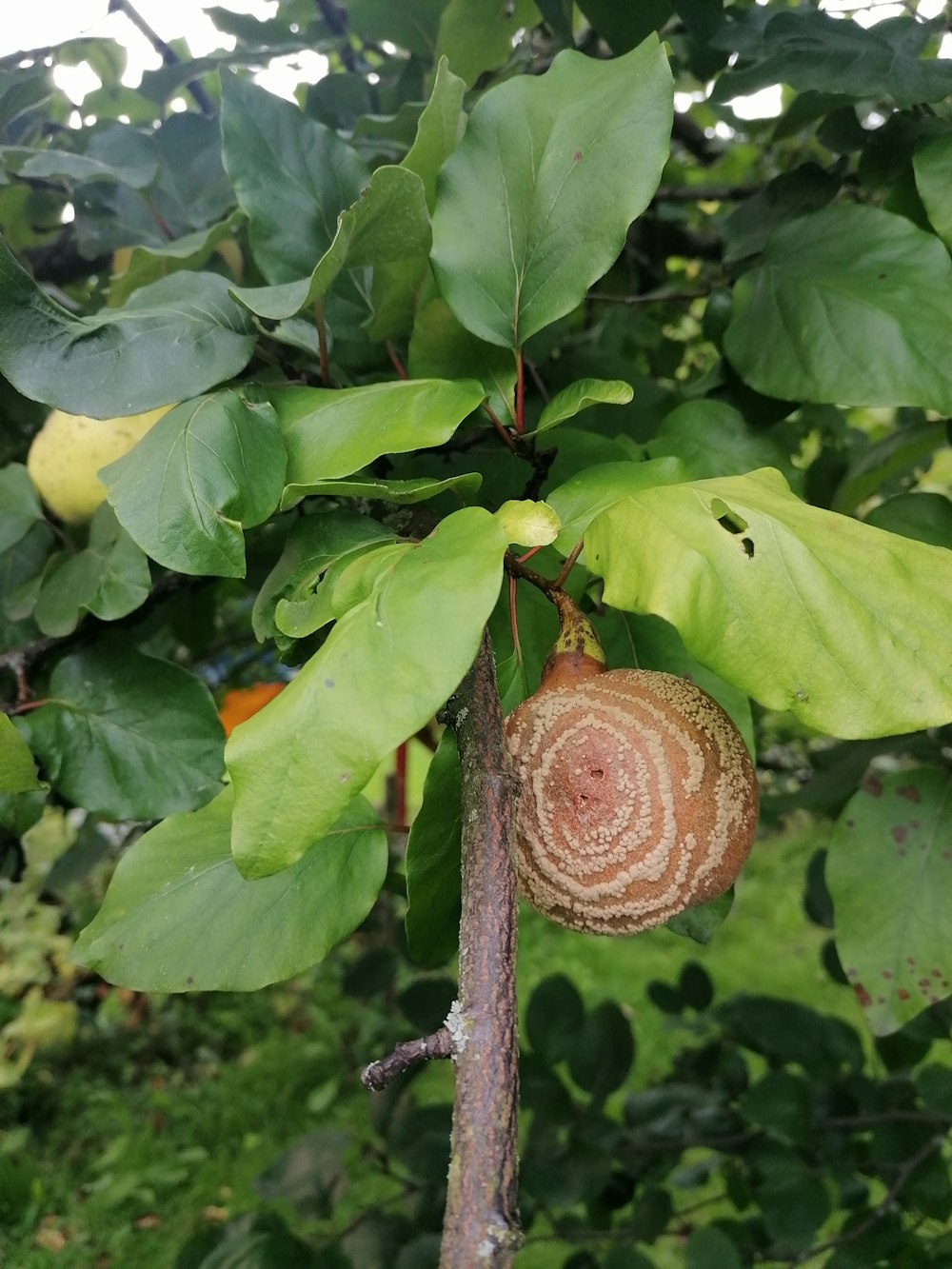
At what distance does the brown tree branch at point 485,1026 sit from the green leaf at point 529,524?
10 cm

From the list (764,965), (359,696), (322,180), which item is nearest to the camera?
(359,696)

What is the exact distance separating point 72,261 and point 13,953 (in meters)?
1.61

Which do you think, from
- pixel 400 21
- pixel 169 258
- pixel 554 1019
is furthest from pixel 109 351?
pixel 554 1019

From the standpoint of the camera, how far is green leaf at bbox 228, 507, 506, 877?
1.19ft

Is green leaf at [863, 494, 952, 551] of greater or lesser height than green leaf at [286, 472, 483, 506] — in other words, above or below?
below

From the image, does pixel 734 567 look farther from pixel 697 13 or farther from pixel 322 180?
pixel 697 13

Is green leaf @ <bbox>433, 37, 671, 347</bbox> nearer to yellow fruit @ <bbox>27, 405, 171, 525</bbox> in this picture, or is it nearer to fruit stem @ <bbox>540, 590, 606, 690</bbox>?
fruit stem @ <bbox>540, 590, 606, 690</bbox>

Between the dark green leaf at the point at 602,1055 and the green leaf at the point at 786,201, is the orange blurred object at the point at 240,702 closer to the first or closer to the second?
the dark green leaf at the point at 602,1055

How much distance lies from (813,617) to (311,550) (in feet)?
0.94

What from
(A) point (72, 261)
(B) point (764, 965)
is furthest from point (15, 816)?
(B) point (764, 965)

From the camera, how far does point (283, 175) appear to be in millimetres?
653

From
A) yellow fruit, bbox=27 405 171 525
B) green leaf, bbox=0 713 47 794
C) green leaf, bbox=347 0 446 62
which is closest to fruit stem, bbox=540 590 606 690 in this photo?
green leaf, bbox=0 713 47 794

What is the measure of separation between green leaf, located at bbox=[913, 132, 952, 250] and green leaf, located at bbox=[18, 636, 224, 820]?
62 cm

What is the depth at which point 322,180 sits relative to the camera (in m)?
0.66
